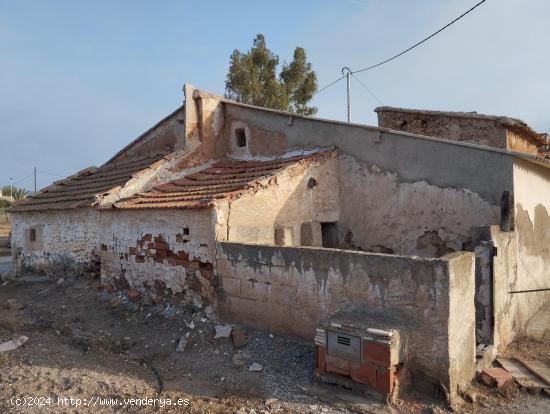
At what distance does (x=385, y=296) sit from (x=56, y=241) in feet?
32.6

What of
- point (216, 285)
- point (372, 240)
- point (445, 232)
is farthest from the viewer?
point (372, 240)

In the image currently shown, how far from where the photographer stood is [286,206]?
908 cm

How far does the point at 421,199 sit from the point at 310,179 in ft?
7.88

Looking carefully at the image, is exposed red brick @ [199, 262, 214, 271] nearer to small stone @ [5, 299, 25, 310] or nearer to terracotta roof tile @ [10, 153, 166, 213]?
terracotta roof tile @ [10, 153, 166, 213]

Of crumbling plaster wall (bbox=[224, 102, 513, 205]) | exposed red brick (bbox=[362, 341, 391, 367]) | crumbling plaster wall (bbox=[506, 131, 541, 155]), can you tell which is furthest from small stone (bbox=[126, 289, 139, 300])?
crumbling plaster wall (bbox=[506, 131, 541, 155])

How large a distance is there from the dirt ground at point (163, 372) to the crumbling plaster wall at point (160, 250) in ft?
1.62

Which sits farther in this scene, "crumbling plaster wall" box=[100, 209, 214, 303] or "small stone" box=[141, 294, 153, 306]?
"small stone" box=[141, 294, 153, 306]

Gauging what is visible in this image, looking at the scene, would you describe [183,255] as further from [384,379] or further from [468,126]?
[468,126]

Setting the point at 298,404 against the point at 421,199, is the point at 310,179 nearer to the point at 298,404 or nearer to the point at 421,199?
the point at 421,199

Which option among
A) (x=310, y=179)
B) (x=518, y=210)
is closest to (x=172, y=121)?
(x=310, y=179)

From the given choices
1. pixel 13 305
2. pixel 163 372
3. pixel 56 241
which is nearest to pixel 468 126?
pixel 163 372

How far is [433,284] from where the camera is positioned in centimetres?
484

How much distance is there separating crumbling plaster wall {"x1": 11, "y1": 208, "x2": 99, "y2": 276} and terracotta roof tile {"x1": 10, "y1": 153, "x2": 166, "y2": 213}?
23 centimetres

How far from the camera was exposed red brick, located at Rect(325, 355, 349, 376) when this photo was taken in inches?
201
